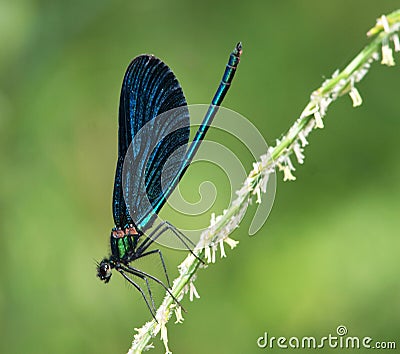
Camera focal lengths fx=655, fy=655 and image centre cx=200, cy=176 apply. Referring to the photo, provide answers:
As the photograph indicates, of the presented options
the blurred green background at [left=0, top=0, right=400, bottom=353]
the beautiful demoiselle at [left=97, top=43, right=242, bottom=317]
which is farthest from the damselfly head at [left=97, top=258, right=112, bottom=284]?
the blurred green background at [left=0, top=0, right=400, bottom=353]

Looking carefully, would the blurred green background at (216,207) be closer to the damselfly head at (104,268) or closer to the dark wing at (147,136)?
the damselfly head at (104,268)

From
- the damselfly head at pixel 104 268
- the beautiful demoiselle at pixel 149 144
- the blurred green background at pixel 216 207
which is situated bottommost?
the damselfly head at pixel 104 268

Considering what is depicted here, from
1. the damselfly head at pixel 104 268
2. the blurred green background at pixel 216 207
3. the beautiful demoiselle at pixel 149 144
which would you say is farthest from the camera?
the blurred green background at pixel 216 207

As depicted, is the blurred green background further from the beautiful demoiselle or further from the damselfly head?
the beautiful demoiselle

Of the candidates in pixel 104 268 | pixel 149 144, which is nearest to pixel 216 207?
pixel 104 268

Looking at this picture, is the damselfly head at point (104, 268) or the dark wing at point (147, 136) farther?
the damselfly head at point (104, 268)

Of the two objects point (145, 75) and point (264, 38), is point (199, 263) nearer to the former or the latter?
point (145, 75)

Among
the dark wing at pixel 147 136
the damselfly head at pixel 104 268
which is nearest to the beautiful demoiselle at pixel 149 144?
the dark wing at pixel 147 136
